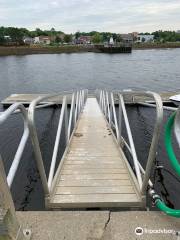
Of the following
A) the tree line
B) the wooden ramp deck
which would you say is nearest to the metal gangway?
the wooden ramp deck

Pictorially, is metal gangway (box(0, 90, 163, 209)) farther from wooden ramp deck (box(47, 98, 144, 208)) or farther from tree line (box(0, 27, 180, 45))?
tree line (box(0, 27, 180, 45))

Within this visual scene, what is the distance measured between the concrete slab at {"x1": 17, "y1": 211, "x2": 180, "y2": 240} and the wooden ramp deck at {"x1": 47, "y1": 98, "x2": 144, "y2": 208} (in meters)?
0.46

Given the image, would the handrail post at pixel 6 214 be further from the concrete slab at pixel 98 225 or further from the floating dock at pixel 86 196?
the concrete slab at pixel 98 225

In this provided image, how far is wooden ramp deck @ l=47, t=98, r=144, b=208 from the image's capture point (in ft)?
10.8

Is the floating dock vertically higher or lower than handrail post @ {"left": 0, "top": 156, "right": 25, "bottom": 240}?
lower

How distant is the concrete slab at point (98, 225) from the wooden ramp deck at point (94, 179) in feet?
1.51

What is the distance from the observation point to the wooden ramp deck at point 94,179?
329 centimetres

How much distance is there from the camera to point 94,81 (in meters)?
30.3

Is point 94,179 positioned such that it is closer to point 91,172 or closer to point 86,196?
point 91,172

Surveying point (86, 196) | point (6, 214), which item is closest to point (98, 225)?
point (86, 196)

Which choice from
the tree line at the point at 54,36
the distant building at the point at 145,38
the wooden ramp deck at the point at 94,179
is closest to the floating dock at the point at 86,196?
the wooden ramp deck at the point at 94,179

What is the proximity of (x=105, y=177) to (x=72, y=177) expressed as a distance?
45 centimetres

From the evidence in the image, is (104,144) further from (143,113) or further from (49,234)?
(143,113)

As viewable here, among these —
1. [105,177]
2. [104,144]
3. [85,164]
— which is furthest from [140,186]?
[104,144]
